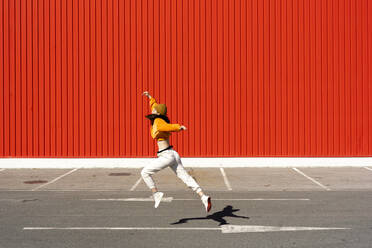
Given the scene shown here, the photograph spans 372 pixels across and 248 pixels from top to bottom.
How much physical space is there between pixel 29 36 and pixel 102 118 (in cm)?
427

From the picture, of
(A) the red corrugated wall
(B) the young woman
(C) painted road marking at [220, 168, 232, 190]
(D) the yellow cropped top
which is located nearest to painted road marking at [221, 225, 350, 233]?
(B) the young woman

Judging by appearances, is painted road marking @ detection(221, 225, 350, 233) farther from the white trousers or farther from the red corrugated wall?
the red corrugated wall

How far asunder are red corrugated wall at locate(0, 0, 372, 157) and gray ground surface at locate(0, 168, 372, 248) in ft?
7.56

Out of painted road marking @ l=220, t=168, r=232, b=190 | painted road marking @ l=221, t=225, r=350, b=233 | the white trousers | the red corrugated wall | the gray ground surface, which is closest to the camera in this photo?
the gray ground surface

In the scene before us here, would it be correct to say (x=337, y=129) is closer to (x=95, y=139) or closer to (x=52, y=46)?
(x=95, y=139)

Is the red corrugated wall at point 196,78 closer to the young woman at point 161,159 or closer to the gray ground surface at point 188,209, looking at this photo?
the gray ground surface at point 188,209

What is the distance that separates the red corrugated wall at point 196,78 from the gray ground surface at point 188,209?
7.56ft

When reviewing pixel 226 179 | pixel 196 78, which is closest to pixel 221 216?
pixel 226 179

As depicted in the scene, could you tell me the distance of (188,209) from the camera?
9.87 m

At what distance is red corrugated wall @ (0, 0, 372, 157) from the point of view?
724 inches

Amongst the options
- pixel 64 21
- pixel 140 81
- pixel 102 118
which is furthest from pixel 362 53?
pixel 64 21

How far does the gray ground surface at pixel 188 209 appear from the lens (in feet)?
24.0

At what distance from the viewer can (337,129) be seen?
18406 millimetres

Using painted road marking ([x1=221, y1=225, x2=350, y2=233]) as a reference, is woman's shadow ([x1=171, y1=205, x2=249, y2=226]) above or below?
below
